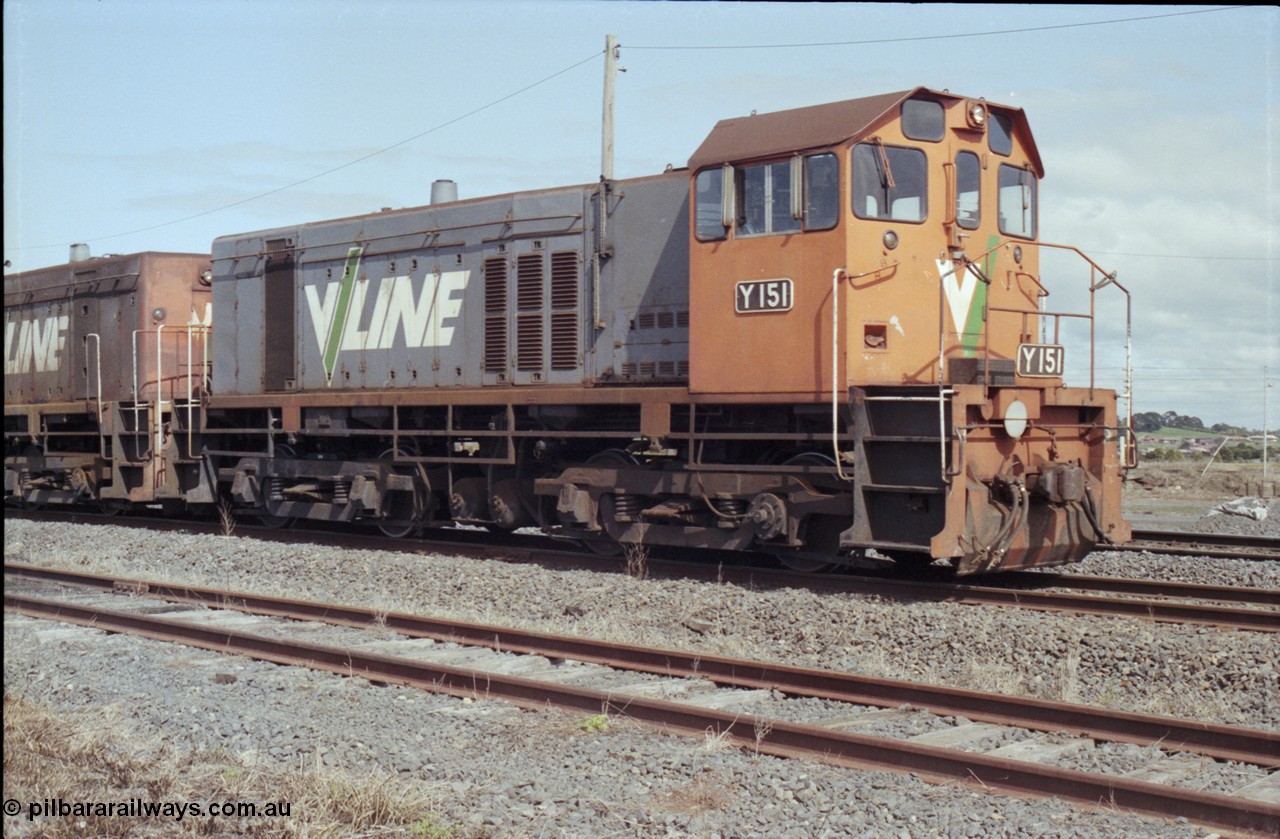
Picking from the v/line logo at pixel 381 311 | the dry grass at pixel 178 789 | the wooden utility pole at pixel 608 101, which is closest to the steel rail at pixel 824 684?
the dry grass at pixel 178 789

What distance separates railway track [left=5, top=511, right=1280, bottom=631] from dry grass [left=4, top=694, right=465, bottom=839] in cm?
526

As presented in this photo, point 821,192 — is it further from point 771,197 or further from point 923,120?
point 923,120

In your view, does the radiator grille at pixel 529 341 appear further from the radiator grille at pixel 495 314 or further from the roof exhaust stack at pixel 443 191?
the roof exhaust stack at pixel 443 191

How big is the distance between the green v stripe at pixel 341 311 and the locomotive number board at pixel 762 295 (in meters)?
5.80

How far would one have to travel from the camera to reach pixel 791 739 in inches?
221

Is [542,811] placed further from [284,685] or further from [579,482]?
[579,482]

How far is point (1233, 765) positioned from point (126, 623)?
7.48 meters

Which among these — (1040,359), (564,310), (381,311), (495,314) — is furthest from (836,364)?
(381,311)

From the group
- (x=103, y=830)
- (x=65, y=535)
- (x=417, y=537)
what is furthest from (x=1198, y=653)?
(x=65, y=535)

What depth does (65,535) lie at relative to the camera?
14.9 metres

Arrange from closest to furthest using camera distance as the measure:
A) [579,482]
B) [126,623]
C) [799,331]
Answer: [126,623]
[799,331]
[579,482]

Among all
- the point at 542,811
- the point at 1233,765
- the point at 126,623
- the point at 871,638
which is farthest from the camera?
the point at 126,623

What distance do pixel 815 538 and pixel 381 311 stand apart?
6.17 m

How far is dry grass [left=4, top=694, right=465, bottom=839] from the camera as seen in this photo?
4.43 metres
